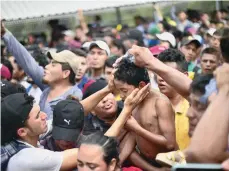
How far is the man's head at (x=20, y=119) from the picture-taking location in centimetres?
317

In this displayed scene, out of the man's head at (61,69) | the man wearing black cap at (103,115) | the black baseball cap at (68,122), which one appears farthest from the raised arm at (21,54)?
the black baseball cap at (68,122)

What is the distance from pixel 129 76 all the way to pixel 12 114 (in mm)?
871

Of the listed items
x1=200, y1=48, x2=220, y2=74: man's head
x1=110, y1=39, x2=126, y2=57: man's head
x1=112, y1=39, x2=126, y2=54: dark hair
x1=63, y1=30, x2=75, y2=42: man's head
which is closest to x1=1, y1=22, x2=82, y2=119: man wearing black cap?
x1=200, y1=48, x2=220, y2=74: man's head

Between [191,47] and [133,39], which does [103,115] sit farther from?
[133,39]

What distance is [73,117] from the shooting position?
3568 millimetres

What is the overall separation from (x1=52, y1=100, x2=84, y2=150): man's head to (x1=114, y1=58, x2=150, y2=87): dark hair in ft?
1.17

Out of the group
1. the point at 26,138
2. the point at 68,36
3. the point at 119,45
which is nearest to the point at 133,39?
the point at 119,45

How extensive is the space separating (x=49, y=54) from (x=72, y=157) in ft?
6.45

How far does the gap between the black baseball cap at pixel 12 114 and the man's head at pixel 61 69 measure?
164 centimetres

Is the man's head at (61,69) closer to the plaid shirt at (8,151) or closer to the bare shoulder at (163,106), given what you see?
the bare shoulder at (163,106)

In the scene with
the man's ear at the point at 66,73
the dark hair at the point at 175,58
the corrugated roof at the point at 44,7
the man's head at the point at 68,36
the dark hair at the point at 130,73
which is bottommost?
the man's head at the point at 68,36

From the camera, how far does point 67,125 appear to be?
3.54m

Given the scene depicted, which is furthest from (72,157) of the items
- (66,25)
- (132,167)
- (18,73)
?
(66,25)

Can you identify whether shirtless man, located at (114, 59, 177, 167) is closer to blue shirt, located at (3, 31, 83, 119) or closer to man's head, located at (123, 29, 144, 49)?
blue shirt, located at (3, 31, 83, 119)
